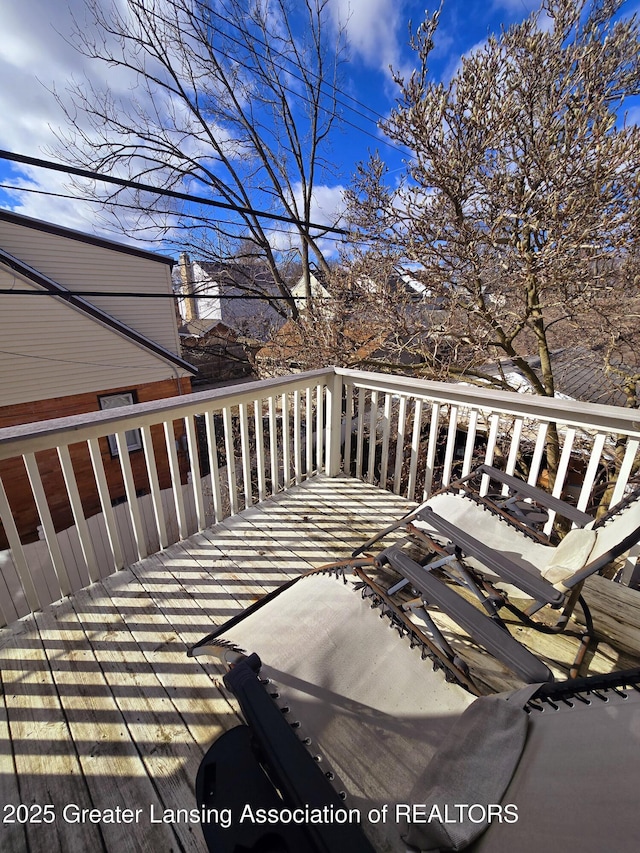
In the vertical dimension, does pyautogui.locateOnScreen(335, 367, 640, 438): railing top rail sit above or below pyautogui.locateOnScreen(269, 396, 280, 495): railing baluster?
above

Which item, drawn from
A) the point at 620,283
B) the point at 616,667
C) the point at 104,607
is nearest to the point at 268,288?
the point at 620,283

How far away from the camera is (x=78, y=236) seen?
7613 millimetres

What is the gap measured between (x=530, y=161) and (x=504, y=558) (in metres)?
4.48

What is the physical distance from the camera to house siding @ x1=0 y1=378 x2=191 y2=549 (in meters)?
7.37

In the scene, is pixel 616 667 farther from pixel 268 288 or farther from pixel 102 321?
pixel 268 288

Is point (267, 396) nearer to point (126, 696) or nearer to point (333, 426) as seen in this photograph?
point (333, 426)

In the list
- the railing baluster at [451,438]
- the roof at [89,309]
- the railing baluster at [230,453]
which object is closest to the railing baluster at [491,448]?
the railing baluster at [451,438]

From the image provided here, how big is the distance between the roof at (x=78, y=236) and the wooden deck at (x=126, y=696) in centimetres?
785

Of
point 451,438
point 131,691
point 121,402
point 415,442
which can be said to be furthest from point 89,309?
point 131,691

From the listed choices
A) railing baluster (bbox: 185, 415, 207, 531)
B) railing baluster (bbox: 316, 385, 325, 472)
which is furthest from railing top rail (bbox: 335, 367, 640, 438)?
railing baluster (bbox: 185, 415, 207, 531)

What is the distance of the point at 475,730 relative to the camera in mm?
956

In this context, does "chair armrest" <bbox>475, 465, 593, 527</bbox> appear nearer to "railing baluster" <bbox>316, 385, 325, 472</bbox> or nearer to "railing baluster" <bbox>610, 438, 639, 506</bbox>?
"railing baluster" <bbox>610, 438, 639, 506</bbox>

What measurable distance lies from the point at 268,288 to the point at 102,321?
517 centimetres

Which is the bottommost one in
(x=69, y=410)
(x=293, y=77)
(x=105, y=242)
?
(x=69, y=410)
